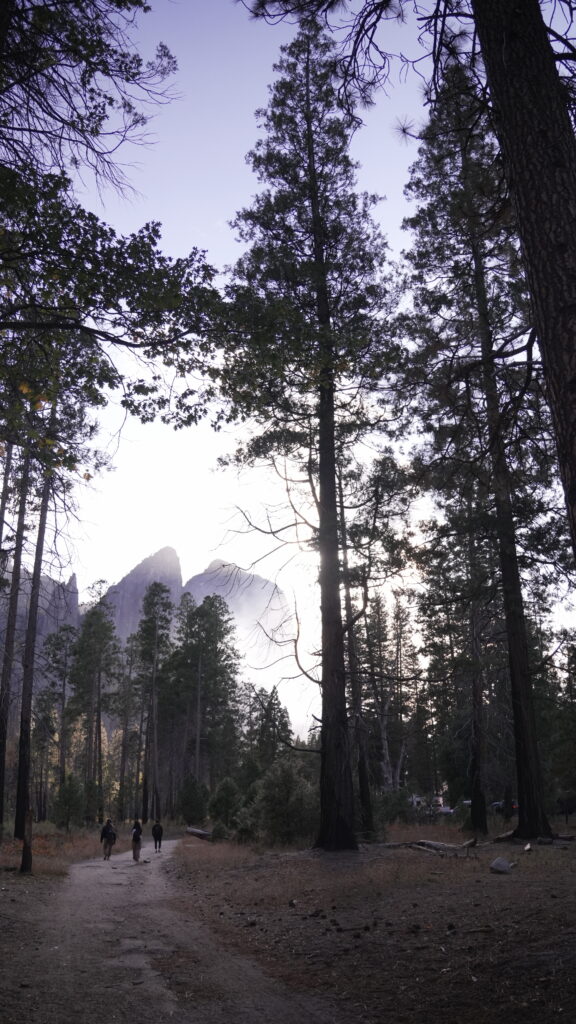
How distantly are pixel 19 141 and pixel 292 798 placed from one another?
16.3 metres

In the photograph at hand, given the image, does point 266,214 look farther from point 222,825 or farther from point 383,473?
point 222,825

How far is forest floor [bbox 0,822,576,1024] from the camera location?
4703 mm

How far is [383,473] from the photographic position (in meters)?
13.9

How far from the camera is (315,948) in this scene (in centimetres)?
656

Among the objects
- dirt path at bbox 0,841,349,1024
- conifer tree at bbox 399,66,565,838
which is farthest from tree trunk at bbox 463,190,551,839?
dirt path at bbox 0,841,349,1024

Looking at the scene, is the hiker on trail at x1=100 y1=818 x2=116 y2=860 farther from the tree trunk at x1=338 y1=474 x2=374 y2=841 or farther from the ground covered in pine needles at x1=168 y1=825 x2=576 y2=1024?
the ground covered in pine needles at x1=168 y1=825 x2=576 y2=1024

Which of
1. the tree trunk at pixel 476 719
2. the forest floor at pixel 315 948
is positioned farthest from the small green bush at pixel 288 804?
the forest floor at pixel 315 948

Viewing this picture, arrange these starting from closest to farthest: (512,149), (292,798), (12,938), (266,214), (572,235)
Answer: (572,235) → (512,149) → (12,938) → (266,214) → (292,798)

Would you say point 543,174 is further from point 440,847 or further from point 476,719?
point 476,719

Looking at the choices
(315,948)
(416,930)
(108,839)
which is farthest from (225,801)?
(416,930)

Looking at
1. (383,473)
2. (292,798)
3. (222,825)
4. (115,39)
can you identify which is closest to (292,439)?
(383,473)

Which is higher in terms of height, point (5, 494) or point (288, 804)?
point (5, 494)

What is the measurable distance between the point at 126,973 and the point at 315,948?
1.93 m

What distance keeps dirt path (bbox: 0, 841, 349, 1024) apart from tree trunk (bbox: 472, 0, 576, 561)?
4.51 m
